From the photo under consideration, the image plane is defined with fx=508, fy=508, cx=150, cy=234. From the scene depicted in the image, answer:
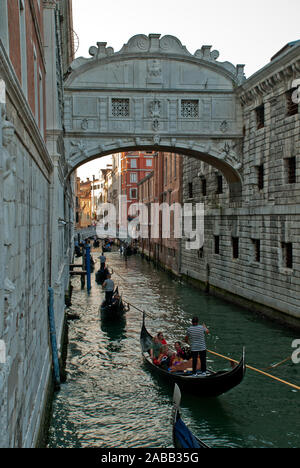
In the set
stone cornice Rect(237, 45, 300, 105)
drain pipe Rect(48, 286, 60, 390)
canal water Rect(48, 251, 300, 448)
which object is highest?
stone cornice Rect(237, 45, 300, 105)

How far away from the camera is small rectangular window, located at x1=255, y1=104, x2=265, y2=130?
50.9ft

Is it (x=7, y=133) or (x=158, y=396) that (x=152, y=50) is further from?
(x=7, y=133)

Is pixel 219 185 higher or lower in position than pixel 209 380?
higher

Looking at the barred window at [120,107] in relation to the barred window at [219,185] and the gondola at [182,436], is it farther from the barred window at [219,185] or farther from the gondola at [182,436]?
the gondola at [182,436]

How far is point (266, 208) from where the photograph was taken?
14430 mm

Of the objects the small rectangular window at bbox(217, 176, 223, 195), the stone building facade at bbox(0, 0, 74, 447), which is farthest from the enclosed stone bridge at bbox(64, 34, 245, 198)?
the stone building facade at bbox(0, 0, 74, 447)

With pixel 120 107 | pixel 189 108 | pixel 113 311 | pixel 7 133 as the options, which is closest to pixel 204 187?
pixel 189 108

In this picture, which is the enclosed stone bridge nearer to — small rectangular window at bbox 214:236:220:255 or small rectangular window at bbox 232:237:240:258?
small rectangular window at bbox 232:237:240:258

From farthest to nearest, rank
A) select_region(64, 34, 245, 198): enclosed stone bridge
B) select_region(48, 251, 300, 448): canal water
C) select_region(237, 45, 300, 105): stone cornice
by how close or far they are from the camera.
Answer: select_region(64, 34, 245, 198): enclosed stone bridge < select_region(237, 45, 300, 105): stone cornice < select_region(48, 251, 300, 448): canal water

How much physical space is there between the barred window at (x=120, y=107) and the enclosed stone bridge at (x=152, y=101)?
1.3 inches

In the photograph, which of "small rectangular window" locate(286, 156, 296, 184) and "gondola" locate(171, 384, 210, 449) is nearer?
"gondola" locate(171, 384, 210, 449)

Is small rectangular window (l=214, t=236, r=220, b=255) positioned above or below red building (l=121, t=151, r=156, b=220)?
below

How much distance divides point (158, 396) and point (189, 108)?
415 inches
